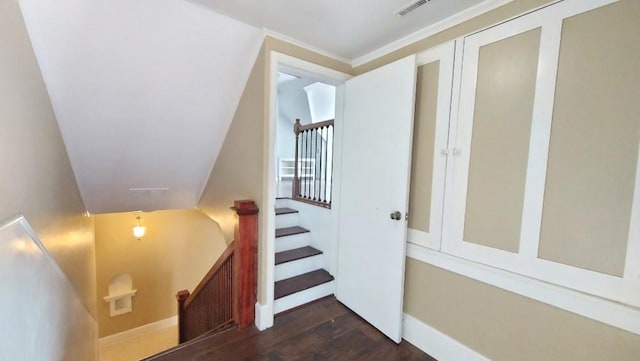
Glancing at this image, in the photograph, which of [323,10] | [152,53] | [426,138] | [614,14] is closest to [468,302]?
[426,138]

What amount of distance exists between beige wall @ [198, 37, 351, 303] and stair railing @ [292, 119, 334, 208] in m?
0.94

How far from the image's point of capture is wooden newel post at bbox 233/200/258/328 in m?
1.97

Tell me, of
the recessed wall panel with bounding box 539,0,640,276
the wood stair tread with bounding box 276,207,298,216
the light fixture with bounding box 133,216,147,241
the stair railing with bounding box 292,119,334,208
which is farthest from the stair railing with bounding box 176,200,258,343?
the light fixture with bounding box 133,216,147,241

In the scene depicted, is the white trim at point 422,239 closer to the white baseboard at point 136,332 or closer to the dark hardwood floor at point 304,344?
the dark hardwood floor at point 304,344

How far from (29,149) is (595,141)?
2805 millimetres

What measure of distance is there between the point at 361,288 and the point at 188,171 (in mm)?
2172

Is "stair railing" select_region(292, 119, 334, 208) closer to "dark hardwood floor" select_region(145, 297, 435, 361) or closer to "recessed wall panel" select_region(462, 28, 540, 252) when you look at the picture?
"dark hardwood floor" select_region(145, 297, 435, 361)

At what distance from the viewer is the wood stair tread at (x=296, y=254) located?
249cm

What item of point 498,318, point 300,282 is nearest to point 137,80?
point 300,282

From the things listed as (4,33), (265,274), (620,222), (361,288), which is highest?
(4,33)

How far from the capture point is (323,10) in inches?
62.2

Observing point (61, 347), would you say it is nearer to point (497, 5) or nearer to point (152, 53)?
point (152, 53)

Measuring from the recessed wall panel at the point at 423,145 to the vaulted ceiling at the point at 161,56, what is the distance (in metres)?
0.37

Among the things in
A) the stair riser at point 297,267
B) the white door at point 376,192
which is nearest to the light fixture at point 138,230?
the stair riser at point 297,267
